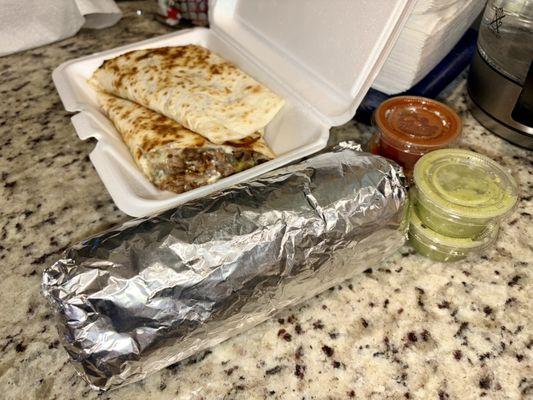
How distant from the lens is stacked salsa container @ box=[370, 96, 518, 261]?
795 mm

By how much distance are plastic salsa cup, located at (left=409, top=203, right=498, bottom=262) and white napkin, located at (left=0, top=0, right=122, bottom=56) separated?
3.42 ft

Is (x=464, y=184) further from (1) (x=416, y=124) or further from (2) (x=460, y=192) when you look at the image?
(1) (x=416, y=124)

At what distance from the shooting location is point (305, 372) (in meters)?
0.71

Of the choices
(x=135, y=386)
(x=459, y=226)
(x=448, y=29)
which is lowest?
(x=135, y=386)

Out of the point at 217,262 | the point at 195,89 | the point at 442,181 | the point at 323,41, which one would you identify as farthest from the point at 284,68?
the point at 217,262

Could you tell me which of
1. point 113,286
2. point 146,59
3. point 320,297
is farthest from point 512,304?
point 146,59

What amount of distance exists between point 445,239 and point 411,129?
22cm

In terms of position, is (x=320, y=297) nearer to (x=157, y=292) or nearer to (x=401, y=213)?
(x=401, y=213)

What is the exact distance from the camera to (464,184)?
830 millimetres

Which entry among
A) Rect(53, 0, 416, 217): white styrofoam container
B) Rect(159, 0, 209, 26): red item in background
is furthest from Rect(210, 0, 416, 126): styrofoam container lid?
Rect(159, 0, 209, 26): red item in background

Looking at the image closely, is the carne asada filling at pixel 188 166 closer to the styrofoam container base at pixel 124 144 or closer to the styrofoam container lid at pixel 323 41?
the styrofoam container base at pixel 124 144

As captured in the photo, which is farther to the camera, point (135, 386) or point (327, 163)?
point (327, 163)

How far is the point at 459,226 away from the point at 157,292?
19.6 inches

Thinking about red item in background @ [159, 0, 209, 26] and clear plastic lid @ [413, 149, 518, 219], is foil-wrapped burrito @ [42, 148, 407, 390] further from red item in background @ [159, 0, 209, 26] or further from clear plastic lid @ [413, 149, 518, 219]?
red item in background @ [159, 0, 209, 26]
